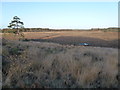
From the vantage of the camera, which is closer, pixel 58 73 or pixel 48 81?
pixel 48 81

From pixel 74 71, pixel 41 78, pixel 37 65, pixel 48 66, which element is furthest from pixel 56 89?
pixel 37 65

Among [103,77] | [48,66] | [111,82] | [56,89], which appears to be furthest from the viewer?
[48,66]

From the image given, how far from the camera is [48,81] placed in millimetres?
3172

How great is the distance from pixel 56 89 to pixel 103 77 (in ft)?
4.63

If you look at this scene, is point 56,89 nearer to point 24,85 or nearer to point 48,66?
point 24,85

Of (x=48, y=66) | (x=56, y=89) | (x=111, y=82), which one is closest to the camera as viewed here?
(x=56, y=89)

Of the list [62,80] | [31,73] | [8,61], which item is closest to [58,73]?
[62,80]

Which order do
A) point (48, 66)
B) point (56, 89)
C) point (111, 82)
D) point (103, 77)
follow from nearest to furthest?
point (56, 89), point (111, 82), point (103, 77), point (48, 66)

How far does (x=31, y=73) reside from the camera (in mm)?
3549

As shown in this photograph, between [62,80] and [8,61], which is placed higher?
[8,61]

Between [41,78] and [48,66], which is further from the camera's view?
[48,66]

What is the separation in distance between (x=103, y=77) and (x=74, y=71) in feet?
2.66

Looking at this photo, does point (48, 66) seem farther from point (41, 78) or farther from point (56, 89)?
point (56, 89)

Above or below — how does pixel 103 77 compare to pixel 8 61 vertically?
below
